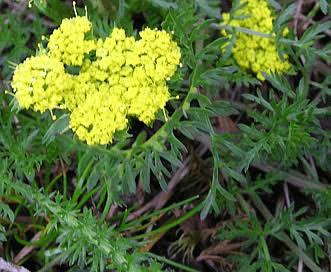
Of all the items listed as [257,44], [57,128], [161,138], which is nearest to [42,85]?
[57,128]

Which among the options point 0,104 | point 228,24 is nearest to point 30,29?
point 0,104

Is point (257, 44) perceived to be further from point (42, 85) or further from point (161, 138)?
point (42, 85)

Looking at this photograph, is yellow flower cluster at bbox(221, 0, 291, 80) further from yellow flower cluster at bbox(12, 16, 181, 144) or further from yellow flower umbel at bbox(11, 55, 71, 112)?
yellow flower umbel at bbox(11, 55, 71, 112)

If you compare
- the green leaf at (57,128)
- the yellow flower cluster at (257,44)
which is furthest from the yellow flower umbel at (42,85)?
the yellow flower cluster at (257,44)

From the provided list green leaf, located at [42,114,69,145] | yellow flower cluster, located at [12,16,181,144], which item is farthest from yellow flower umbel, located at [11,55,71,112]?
green leaf, located at [42,114,69,145]

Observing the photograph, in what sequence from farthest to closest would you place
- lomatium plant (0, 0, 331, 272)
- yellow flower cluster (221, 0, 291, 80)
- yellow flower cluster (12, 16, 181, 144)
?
yellow flower cluster (221, 0, 291, 80)
lomatium plant (0, 0, 331, 272)
yellow flower cluster (12, 16, 181, 144)

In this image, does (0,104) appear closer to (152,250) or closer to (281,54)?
(152,250)

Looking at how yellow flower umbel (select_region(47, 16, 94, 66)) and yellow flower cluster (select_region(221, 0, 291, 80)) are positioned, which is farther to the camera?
yellow flower cluster (select_region(221, 0, 291, 80))
